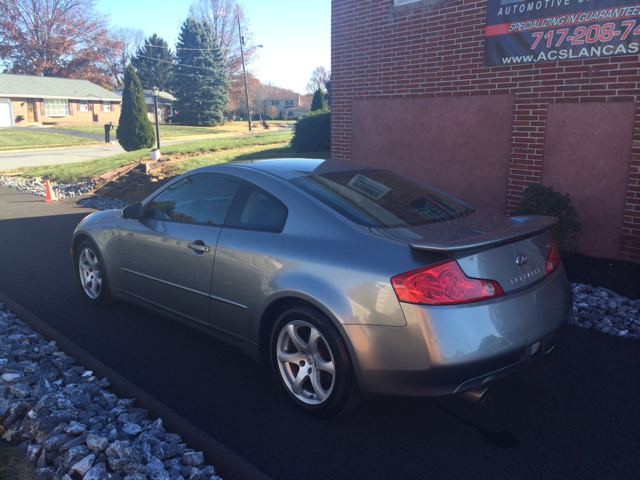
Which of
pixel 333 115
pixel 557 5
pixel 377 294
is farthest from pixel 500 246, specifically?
pixel 333 115

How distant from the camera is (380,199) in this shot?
Answer: 3.61 metres

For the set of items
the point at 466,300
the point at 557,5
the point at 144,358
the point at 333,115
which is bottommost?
the point at 144,358

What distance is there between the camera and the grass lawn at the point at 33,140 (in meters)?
32.9

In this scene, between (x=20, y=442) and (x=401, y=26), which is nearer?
(x=20, y=442)

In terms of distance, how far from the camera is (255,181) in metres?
3.79

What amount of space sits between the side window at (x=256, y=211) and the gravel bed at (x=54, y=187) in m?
12.3

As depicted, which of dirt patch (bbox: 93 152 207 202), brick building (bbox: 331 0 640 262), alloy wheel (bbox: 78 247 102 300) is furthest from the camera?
dirt patch (bbox: 93 152 207 202)

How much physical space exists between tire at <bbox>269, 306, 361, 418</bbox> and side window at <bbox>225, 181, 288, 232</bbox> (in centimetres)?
68

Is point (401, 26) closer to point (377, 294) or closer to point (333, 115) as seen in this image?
point (333, 115)

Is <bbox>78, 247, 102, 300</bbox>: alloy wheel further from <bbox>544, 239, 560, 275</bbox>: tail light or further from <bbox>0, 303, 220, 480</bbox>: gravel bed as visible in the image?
<bbox>544, 239, 560, 275</bbox>: tail light

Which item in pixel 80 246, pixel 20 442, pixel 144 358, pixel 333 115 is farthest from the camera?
pixel 333 115

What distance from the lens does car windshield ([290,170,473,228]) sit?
3.34m

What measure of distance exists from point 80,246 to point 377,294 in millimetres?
3853

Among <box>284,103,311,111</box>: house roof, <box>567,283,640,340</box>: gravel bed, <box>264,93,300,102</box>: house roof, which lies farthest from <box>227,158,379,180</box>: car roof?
<box>264,93,300,102</box>: house roof
